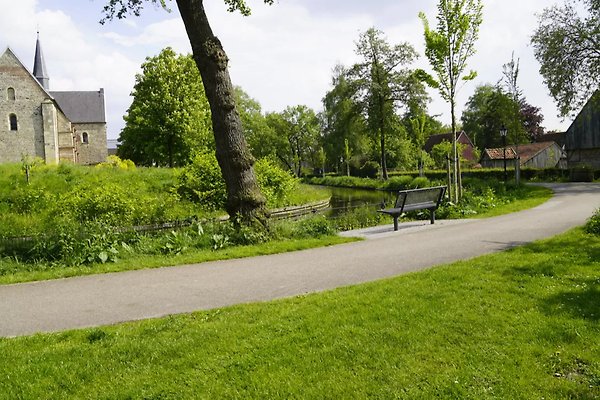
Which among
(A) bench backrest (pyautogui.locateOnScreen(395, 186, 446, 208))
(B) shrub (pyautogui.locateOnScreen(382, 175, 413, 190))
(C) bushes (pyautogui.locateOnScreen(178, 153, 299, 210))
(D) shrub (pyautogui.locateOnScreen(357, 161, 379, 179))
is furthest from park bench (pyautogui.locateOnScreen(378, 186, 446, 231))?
(D) shrub (pyautogui.locateOnScreen(357, 161, 379, 179))

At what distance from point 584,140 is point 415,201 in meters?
33.4

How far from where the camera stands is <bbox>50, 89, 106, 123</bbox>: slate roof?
6191 cm

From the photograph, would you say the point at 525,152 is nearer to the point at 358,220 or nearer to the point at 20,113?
the point at 358,220

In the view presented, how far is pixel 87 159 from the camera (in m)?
63.2

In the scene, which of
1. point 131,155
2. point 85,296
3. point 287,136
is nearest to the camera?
point 85,296

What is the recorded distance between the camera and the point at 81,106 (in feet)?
207

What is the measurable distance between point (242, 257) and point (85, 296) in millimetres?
3124

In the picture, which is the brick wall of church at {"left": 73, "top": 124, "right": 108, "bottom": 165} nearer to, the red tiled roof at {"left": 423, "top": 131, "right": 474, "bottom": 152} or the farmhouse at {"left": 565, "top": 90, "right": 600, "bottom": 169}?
the red tiled roof at {"left": 423, "top": 131, "right": 474, "bottom": 152}

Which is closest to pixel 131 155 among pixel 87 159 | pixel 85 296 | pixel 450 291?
pixel 87 159

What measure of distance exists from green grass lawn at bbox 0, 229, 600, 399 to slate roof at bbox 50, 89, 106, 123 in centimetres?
6390

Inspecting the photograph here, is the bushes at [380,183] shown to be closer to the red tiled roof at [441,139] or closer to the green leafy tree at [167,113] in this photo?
the green leafy tree at [167,113]

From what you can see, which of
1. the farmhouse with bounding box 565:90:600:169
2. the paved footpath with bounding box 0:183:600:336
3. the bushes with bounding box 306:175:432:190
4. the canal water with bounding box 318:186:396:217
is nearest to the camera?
the paved footpath with bounding box 0:183:600:336

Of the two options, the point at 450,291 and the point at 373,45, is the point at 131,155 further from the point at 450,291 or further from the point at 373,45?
the point at 450,291

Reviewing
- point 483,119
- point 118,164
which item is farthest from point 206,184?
point 483,119
